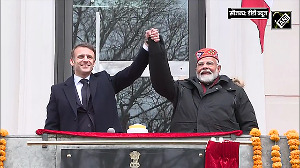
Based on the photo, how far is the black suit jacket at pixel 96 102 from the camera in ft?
19.8

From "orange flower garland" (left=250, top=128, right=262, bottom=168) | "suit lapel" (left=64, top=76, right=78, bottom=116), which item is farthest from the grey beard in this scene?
"suit lapel" (left=64, top=76, right=78, bottom=116)

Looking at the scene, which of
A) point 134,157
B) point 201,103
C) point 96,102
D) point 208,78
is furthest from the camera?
point 208,78

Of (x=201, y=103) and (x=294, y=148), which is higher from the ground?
(x=201, y=103)

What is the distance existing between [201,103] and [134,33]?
8.13ft

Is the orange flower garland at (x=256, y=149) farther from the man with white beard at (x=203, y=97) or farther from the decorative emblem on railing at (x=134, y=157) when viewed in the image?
the decorative emblem on railing at (x=134, y=157)

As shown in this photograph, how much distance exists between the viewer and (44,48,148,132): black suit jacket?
602 centimetres

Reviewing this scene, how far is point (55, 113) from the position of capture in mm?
6121

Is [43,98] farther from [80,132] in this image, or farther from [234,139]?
[234,139]

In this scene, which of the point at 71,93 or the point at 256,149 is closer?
the point at 256,149

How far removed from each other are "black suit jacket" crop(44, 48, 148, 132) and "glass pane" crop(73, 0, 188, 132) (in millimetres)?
2053

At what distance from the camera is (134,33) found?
8508 millimetres

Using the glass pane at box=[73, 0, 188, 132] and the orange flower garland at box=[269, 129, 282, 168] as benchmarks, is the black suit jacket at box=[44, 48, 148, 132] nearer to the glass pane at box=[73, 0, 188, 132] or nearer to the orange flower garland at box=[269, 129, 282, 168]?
the orange flower garland at box=[269, 129, 282, 168]

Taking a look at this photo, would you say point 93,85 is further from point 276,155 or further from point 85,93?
point 276,155

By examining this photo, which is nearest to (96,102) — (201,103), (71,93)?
(71,93)
